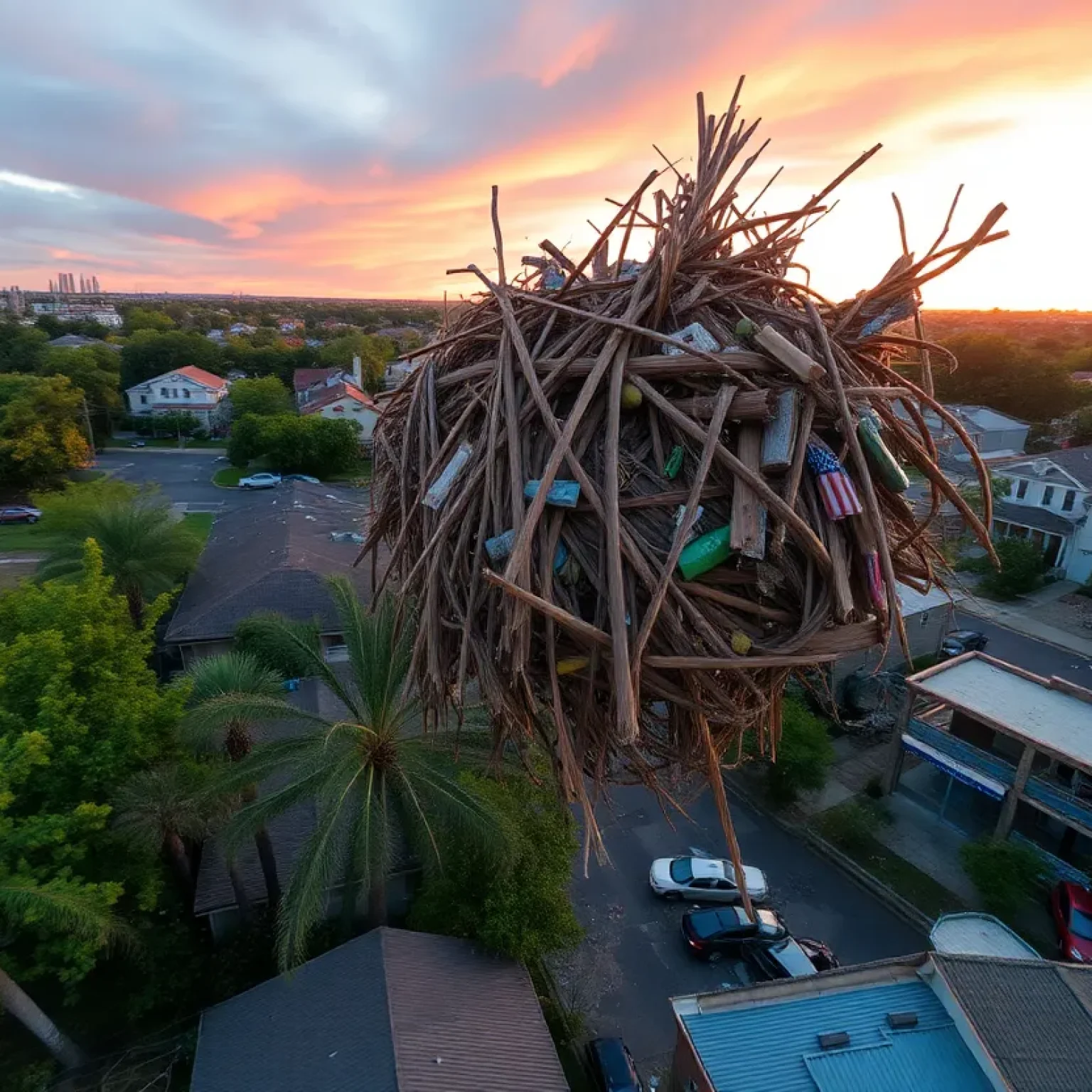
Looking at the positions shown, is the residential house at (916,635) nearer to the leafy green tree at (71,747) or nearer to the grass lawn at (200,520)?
the leafy green tree at (71,747)

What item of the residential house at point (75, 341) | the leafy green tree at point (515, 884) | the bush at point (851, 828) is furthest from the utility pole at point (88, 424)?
the bush at point (851, 828)

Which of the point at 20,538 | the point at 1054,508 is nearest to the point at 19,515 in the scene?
the point at 20,538

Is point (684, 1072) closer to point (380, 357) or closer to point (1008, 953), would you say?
point (1008, 953)

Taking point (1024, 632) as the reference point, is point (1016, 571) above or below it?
above

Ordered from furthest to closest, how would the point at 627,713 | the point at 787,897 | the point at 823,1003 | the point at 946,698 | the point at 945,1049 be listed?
1. the point at 946,698
2. the point at 787,897
3. the point at 823,1003
4. the point at 945,1049
5. the point at 627,713

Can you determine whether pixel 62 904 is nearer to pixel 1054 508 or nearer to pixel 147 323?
pixel 1054 508

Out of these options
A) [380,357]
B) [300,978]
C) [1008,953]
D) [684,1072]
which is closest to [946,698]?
[1008,953]

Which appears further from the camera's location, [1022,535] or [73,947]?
[1022,535]

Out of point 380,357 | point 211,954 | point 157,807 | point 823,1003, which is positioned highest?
point 380,357
